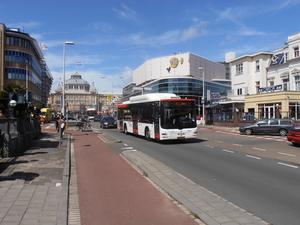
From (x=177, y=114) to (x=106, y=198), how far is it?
1100 cm

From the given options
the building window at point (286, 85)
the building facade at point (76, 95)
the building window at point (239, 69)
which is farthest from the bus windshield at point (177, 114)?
the building facade at point (76, 95)

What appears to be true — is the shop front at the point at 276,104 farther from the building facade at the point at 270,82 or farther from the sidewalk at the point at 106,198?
the sidewalk at the point at 106,198

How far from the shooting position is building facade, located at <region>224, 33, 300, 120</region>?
3575 centimetres

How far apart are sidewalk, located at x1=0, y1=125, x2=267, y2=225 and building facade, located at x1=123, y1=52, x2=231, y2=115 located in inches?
2472

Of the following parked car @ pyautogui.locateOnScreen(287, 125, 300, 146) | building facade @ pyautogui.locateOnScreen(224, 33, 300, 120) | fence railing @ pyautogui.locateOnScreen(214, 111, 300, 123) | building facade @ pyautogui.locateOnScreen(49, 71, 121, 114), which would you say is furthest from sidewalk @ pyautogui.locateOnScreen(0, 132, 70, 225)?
building facade @ pyautogui.locateOnScreen(49, 71, 121, 114)

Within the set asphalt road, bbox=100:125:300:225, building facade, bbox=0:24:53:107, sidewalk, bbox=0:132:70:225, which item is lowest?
asphalt road, bbox=100:125:300:225

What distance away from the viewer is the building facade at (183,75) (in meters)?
83.5

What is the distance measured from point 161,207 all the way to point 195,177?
116 inches

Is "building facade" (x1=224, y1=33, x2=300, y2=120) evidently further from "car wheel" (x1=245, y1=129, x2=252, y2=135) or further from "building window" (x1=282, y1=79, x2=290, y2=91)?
"car wheel" (x1=245, y1=129, x2=252, y2=135)

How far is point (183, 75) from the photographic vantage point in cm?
9206

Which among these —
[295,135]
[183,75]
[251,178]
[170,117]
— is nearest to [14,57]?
[183,75]

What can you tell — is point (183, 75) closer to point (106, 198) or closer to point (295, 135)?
point (295, 135)

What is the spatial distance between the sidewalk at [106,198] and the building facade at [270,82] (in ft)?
87.6

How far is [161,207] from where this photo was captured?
5.54 m
